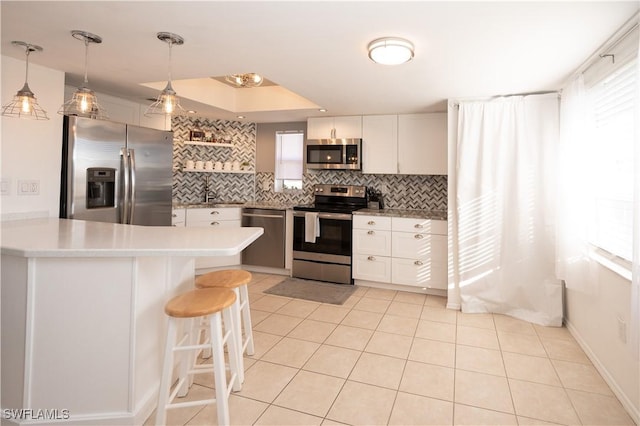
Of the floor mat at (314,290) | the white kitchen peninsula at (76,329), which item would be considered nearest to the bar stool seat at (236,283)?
the white kitchen peninsula at (76,329)

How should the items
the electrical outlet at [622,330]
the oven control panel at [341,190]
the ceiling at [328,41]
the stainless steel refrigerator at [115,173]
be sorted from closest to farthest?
the ceiling at [328,41]
the electrical outlet at [622,330]
the stainless steel refrigerator at [115,173]
the oven control panel at [341,190]

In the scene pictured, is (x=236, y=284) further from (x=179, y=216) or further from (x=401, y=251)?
(x=179, y=216)

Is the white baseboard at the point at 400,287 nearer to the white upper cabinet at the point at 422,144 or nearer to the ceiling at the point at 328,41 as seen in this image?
the white upper cabinet at the point at 422,144

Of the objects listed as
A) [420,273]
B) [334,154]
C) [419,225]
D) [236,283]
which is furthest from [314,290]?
[236,283]

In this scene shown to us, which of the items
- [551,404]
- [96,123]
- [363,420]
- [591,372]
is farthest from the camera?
[96,123]

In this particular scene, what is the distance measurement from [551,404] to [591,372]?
580 millimetres

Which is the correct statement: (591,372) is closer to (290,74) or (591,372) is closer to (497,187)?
(497,187)

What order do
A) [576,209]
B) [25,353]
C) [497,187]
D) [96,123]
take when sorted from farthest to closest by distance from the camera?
[497,187], [96,123], [576,209], [25,353]

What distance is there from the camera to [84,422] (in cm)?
168

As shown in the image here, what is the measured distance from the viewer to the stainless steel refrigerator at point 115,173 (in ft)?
9.45

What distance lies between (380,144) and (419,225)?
3.82 feet

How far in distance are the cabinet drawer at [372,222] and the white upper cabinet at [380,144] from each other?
663 mm

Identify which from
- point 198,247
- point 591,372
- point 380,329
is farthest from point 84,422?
point 591,372

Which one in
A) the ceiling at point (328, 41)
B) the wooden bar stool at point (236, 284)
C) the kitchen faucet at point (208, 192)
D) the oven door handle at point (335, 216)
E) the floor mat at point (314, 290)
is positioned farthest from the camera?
the kitchen faucet at point (208, 192)
